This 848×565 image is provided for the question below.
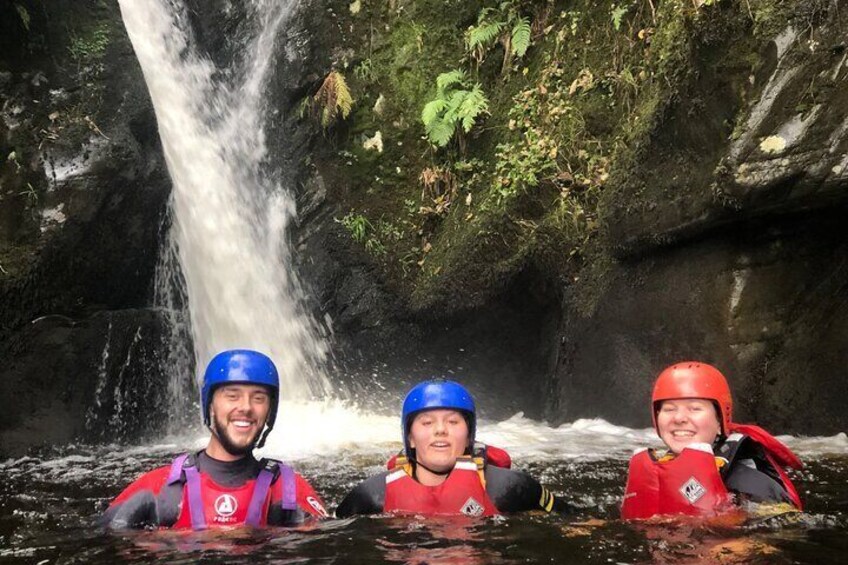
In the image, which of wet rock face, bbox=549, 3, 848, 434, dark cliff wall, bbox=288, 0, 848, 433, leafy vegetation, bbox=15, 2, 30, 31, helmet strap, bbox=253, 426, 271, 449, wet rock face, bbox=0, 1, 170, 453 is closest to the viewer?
helmet strap, bbox=253, 426, 271, 449

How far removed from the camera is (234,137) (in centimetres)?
1289

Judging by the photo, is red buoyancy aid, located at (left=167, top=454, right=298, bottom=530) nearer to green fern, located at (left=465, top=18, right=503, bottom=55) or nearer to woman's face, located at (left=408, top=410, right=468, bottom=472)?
woman's face, located at (left=408, top=410, right=468, bottom=472)

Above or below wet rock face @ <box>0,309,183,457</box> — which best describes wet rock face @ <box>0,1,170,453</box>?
above

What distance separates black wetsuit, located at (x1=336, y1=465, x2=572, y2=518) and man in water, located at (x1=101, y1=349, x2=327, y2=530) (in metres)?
0.24

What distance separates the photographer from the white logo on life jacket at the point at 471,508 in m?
4.21

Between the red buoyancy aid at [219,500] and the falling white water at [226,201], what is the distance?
734 centimetres

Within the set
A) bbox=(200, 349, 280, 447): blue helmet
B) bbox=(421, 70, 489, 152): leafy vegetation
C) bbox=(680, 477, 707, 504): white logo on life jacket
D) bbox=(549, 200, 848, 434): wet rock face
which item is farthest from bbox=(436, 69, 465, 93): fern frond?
bbox=(680, 477, 707, 504): white logo on life jacket

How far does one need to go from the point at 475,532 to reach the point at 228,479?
1452mm

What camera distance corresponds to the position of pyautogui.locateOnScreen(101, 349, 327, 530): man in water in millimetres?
4066

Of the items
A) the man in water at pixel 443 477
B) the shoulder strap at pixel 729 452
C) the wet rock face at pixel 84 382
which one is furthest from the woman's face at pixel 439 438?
the wet rock face at pixel 84 382

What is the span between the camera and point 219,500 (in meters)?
4.13

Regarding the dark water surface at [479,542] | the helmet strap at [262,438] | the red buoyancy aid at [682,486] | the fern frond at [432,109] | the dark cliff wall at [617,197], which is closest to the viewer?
the dark water surface at [479,542]

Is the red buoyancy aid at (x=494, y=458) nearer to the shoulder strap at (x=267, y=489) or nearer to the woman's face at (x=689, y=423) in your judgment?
the shoulder strap at (x=267, y=489)

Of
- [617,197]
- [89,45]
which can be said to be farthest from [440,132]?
[89,45]
